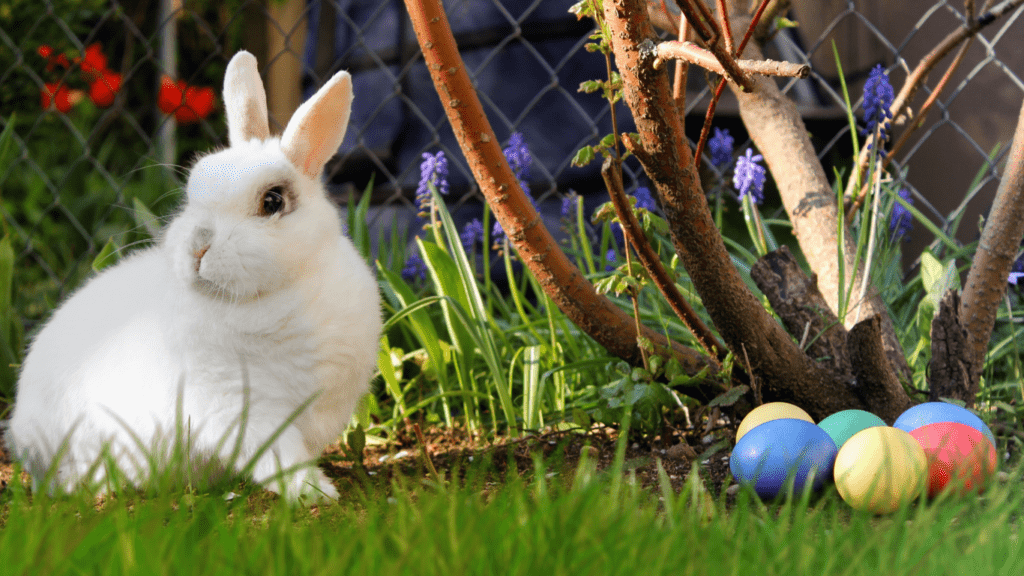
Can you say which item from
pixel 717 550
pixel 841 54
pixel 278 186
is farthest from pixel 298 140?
pixel 841 54

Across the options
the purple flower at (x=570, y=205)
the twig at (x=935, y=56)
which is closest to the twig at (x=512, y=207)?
the twig at (x=935, y=56)

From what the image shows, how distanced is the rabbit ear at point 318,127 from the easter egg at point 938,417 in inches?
44.8

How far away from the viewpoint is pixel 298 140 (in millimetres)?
1314

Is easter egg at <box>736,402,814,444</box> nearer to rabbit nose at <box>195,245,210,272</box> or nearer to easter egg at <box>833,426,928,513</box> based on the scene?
easter egg at <box>833,426,928,513</box>

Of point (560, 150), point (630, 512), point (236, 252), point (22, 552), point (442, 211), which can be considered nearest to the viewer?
Answer: point (22, 552)

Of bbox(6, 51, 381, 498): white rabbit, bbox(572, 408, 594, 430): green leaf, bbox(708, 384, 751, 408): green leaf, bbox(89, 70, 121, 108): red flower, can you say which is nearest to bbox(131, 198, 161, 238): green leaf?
bbox(6, 51, 381, 498): white rabbit

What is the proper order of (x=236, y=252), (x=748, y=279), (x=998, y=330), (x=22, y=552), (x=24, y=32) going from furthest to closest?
(x=24, y=32), (x=998, y=330), (x=748, y=279), (x=236, y=252), (x=22, y=552)

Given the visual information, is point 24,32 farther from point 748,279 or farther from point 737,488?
point 737,488

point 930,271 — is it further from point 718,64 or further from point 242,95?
point 242,95

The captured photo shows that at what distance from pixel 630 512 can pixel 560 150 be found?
2.24 m

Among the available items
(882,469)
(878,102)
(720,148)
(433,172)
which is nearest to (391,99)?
(433,172)

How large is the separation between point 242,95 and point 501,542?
95cm

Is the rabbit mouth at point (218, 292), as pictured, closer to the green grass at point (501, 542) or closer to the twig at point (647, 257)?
the green grass at point (501, 542)

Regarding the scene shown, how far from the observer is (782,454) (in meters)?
1.24
